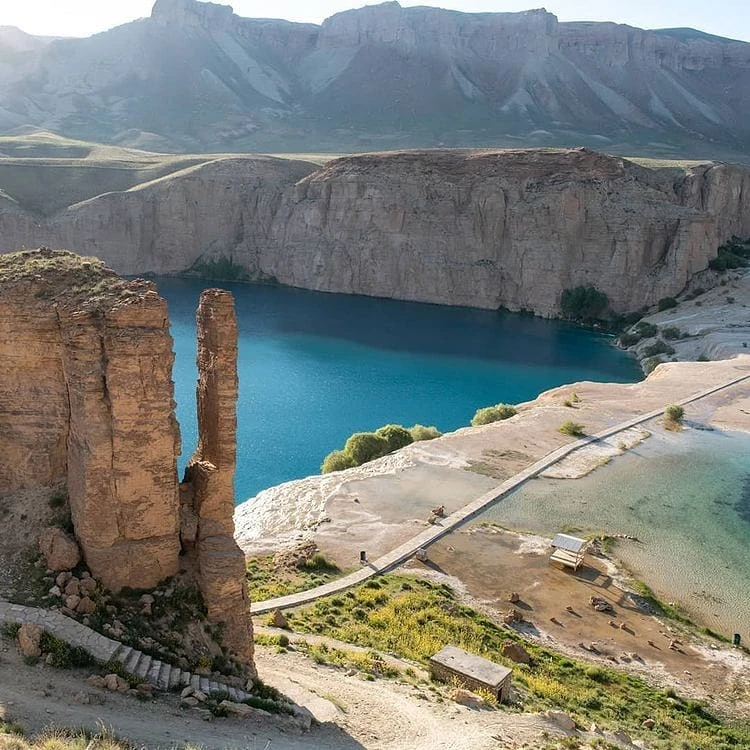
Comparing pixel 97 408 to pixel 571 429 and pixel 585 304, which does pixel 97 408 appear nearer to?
pixel 571 429

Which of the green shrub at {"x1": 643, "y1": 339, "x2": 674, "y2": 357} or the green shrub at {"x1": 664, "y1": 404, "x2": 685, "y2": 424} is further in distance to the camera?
the green shrub at {"x1": 643, "y1": 339, "x2": 674, "y2": 357}

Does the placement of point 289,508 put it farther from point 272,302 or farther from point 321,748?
point 272,302

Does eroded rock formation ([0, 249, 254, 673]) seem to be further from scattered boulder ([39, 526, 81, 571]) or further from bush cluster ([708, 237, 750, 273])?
bush cluster ([708, 237, 750, 273])

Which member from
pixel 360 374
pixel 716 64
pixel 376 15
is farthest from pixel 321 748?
pixel 716 64

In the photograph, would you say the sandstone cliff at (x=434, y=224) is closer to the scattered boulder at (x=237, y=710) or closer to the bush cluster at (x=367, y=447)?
the bush cluster at (x=367, y=447)

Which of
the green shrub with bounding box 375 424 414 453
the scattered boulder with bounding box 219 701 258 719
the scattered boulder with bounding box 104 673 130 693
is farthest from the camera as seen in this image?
the green shrub with bounding box 375 424 414 453

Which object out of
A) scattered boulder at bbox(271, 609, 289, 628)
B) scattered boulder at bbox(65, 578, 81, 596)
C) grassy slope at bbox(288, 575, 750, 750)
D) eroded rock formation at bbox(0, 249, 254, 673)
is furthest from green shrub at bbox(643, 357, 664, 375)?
scattered boulder at bbox(65, 578, 81, 596)

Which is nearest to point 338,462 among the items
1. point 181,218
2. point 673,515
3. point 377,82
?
point 673,515
